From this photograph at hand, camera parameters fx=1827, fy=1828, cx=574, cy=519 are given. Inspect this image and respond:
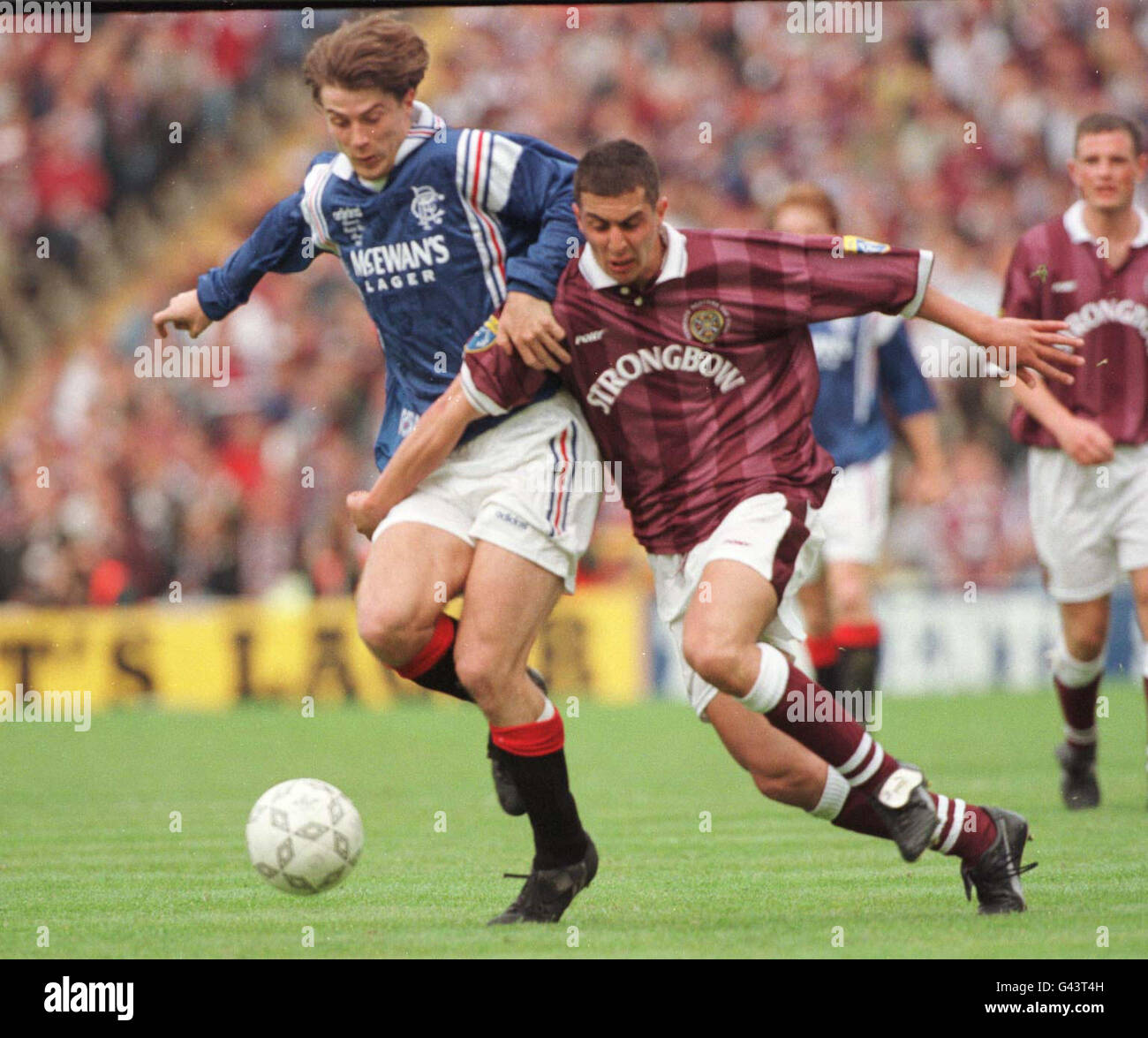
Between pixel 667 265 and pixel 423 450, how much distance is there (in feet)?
2.83

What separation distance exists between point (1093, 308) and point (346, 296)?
10.5 m

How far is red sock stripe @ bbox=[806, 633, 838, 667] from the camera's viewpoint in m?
8.87

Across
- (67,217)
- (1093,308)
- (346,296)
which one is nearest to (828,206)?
(1093,308)

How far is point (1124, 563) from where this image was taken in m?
7.29

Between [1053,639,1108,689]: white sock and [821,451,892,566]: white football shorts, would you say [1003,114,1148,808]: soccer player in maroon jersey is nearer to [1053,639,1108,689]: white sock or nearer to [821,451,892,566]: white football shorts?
[1053,639,1108,689]: white sock

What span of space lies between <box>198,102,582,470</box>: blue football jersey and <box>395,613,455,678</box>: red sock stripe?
23.3 inches

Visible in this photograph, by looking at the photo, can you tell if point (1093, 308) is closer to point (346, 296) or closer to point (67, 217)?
point (346, 296)

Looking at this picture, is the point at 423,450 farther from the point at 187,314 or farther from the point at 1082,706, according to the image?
the point at 1082,706

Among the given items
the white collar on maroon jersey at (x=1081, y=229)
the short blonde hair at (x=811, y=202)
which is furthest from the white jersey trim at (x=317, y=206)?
the white collar on maroon jersey at (x=1081, y=229)

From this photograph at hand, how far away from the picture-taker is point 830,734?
4777 millimetres

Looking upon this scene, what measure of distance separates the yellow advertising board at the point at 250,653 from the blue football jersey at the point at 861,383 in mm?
5407

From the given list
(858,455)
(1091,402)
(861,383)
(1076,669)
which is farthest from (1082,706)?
(861,383)

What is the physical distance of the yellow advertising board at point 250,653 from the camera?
14.1 metres

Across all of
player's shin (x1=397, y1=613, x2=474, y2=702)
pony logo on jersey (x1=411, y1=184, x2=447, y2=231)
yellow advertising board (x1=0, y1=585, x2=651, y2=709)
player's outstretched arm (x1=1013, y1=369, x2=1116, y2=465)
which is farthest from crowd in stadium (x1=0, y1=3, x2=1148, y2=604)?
pony logo on jersey (x1=411, y1=184, x2=447, y2=231)
